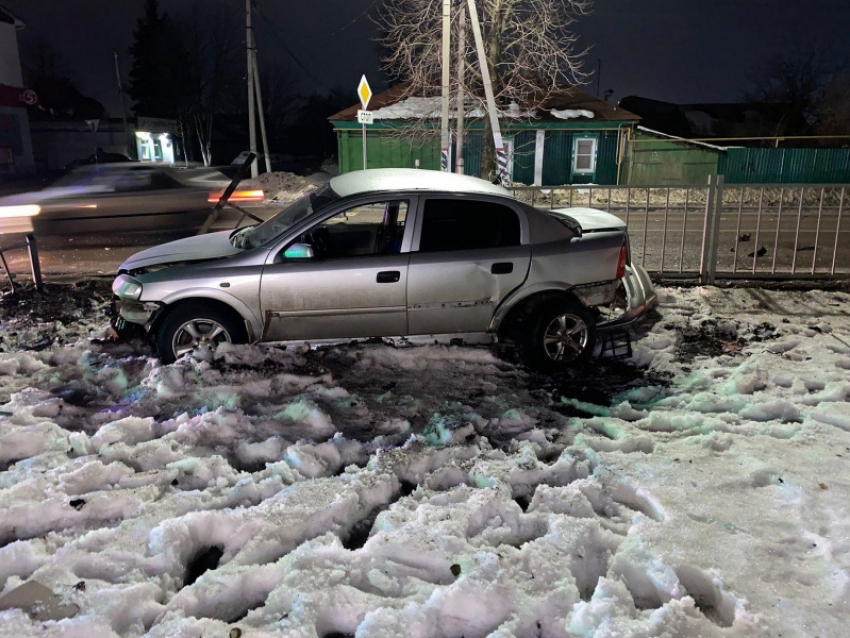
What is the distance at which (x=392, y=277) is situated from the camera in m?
5.79

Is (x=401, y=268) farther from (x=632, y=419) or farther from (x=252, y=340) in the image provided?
(x=632, y=419)

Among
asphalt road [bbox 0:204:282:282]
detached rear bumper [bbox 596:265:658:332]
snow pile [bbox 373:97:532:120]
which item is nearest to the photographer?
detached rear bumper [bbox 596:265:658:332]

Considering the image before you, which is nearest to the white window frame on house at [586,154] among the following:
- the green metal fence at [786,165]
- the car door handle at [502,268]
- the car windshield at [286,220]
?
the green metal fence at [786,165]

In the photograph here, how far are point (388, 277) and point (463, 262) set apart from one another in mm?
661

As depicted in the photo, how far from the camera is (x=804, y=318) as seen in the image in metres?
7.56

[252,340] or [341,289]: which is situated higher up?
[341,289]

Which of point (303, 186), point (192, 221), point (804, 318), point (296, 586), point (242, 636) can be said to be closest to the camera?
point (242, 636)

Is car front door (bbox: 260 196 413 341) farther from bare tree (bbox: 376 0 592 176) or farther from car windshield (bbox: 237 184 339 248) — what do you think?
bare tree (bbox: 376 0 592 176)

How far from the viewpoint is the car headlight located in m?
5.71

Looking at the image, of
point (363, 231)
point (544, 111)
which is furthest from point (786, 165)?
point (363, 231)

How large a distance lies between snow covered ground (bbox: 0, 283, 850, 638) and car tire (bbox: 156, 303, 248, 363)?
0.66ft

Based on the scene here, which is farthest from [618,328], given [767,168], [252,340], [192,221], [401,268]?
[767,168]

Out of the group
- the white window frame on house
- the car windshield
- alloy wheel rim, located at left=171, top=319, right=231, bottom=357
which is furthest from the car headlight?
the white window frame on house

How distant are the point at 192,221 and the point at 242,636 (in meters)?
16.8
